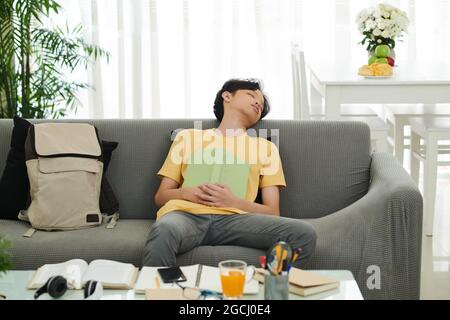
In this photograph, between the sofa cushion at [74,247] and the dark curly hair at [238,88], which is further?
the dark curly hair at [238,88]

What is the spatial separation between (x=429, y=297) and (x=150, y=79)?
309 centimetres

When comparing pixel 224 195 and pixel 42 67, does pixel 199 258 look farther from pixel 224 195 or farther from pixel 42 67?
pixel 42 67

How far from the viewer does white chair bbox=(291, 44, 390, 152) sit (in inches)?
179

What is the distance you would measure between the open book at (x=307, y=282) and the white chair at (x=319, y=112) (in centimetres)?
222

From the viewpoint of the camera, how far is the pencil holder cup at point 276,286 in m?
2.14

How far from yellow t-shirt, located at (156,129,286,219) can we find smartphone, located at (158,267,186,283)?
0.69 m

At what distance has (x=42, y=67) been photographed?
5.02 metres

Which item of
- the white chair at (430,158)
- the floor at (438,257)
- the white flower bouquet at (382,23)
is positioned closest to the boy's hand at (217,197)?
the floor at (438,257)

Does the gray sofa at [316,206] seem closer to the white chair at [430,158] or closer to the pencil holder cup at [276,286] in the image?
the pencil holder cup at [276,286]

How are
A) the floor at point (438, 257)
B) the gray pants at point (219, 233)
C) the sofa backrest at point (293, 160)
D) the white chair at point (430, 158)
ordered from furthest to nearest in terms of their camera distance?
1. the white chair at point (430, 158)
2. the floor at point (438, 257)
3. the sofa backrest at point (293, 160)
4. the gray pants at point (219, 233)

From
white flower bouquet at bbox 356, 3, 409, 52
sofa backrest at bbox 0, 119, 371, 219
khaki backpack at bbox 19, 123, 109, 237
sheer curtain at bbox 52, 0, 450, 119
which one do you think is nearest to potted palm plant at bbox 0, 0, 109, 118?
sheer curtain at bbox 52, 0, 450, 119

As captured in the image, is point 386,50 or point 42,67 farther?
point 42,67

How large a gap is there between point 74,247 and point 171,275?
2.22 feet
